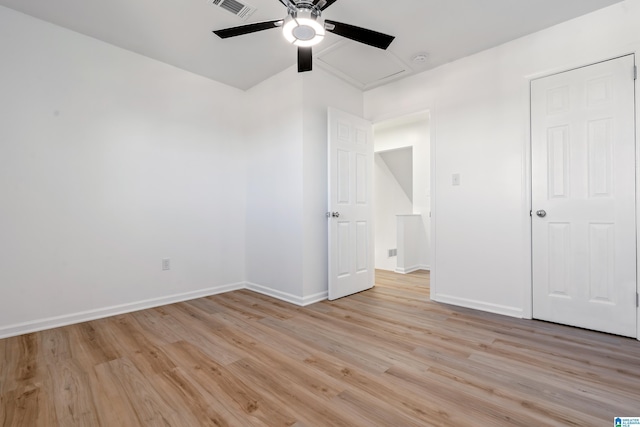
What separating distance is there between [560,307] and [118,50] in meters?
4.56

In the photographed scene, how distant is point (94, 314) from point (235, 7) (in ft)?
9.37

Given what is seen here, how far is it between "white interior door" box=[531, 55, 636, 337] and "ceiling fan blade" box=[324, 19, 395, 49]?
150 centimetres

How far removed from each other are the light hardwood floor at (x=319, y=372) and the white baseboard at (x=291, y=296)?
36cm

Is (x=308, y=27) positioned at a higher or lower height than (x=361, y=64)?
lower

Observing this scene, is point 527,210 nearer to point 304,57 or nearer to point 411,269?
point 304,57

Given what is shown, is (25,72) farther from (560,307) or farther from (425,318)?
(560,307)

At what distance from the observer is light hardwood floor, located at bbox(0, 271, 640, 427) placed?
1.35 meters

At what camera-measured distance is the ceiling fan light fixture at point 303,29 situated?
1874 mm

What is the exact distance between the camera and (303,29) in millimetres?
1937

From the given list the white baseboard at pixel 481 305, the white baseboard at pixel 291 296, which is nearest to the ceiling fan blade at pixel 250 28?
the white baseboard at pixel 291 296

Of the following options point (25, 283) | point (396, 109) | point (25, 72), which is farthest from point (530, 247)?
point (25, 72)

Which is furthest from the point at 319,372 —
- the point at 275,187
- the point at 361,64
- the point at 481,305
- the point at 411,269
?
the point at 411,269

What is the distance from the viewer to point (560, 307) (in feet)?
7.96

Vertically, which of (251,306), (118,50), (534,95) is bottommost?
(251,306)
